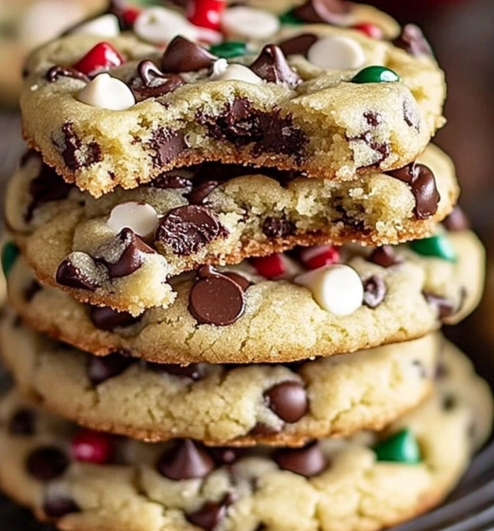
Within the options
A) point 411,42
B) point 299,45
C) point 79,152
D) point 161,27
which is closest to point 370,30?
point 411,42

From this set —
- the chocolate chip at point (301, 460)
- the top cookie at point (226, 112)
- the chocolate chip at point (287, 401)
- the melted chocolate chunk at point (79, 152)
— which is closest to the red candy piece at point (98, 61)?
the top cookie at point (226, 112)

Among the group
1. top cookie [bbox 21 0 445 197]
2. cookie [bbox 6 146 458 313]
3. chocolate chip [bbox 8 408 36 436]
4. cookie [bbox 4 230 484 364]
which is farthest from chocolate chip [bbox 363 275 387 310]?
chocolate chip [bbox 8 408 36 436]

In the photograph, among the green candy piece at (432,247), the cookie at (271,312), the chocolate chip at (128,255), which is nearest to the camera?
the chocolate chip at (128,255)

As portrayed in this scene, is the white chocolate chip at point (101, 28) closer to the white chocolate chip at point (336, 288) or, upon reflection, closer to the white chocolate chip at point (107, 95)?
the white chocolate chip at point (107, 95)

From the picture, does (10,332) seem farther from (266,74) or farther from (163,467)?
(266,74)

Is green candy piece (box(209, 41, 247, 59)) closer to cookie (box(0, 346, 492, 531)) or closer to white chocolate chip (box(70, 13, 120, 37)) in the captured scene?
white chocolate chip (box(70, 13, 120, 37))

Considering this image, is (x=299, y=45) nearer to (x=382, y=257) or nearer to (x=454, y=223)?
(x=382, y=257)

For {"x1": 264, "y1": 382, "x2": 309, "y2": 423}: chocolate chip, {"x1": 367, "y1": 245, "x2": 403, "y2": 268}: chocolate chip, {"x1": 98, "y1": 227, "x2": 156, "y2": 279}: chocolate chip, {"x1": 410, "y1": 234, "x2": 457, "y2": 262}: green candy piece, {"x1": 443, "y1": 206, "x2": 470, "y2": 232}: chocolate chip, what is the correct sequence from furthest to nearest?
{"x1": 443, "y1": 206, "x2": 470, "y2": 232}: chocolate chip → {"x1": 410, "y1": 234, "x2": 457, "y2": 262}: green candy piece → {"x1": 367, "y1": 245, "x2": 403, "y2": 268}: chocolate chip → {"x1": 264, "y1": 382, "x2": 309, "y2": 423}: chocolate chip → {"x1": 98, "y1": 227, "x2": 156, "y2": 279}: chocolate chip
